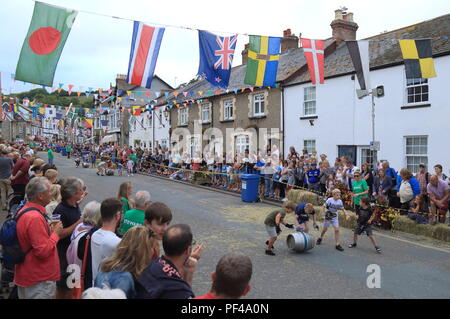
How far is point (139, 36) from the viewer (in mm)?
10367

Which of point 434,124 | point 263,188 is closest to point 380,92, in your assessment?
point 434,124

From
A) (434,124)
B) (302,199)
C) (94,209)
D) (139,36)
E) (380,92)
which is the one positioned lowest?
(302,199)

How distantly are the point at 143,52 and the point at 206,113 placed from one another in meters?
18.5

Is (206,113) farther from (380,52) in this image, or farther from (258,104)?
(380,52)

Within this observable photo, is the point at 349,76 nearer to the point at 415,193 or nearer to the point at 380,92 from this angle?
the point at 380,92

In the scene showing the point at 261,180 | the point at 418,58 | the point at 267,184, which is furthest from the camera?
the point at 261,180

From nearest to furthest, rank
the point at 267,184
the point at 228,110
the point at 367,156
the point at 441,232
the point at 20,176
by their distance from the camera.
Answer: the point at 441,232 → the point at 20,176 → the point at 267,184 → the point at 367,156 → the point at 228,110

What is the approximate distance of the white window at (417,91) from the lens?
47.8ft

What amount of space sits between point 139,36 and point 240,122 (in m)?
14.7

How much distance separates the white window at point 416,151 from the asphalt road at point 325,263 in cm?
639

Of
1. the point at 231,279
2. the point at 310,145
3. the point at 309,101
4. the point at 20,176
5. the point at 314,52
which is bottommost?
the point at 231,279

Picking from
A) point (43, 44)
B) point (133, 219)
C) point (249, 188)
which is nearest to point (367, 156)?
point (249, 188)

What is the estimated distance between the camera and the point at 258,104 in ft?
76.1
